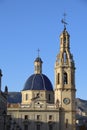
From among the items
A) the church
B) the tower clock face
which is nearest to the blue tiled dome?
the church

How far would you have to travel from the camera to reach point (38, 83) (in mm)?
108000

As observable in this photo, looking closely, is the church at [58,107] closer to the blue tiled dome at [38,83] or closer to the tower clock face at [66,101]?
the tower clock face at [66,101]

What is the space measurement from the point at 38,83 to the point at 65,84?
435 inches

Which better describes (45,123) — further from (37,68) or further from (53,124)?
(37,68)

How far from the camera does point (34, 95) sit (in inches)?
4188

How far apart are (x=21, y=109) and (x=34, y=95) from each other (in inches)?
351

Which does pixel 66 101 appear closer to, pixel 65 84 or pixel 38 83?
pixel 65 84

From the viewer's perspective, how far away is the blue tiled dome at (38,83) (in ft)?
353

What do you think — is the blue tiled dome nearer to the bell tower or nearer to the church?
the church

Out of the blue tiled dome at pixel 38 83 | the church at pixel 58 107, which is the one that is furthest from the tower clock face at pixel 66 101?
the blue tiled dome at pixel 38 83

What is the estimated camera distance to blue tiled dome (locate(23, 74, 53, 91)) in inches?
4237

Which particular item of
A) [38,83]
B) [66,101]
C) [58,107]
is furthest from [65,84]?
[38,83]

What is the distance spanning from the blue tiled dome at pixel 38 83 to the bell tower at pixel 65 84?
8.66 meters

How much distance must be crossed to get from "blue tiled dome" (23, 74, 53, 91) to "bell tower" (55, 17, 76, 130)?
8.66 m
